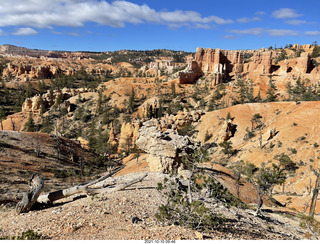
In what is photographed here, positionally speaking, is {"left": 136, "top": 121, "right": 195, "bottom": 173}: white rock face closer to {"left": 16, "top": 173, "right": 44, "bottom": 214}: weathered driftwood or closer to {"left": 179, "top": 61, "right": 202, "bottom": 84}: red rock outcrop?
{"left": 16, "top": 173, "right": 44, "bottom": 214}: weathered driftwood

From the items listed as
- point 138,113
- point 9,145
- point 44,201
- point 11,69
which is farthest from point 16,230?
point 11,69

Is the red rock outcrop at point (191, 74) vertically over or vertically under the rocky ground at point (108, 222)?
over

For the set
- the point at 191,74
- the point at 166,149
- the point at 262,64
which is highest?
the point at 262,64

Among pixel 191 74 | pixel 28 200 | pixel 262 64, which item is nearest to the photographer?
pixel 28 200

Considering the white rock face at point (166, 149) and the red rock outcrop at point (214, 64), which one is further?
the red rock outcrop at point (214, 64)

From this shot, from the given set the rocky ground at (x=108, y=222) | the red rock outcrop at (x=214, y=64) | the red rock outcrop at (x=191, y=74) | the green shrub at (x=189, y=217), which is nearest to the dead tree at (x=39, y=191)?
the rocky ground at (x=108, y=222)

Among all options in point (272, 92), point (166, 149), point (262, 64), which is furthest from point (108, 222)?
point (262, 64)

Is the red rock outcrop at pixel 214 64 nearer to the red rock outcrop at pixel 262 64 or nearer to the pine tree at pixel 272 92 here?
the red rock outcrop at pixel 262 64

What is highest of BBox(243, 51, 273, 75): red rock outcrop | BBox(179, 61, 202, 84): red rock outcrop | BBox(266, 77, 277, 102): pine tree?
BBox(243, 51, 273, 75): red rock outcrop

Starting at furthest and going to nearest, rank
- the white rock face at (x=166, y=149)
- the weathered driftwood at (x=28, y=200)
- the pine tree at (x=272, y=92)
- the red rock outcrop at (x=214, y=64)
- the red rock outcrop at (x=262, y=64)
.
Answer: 1. the red rock outcrop at (x=214, y=64)
2. the red rock outcrop at (x=262, y=64)
3. the pine tree at (x=272, y=92)
4. the white rock face at (x=166, y=149)
5. the weathered driftwood at (x=28, y=200)

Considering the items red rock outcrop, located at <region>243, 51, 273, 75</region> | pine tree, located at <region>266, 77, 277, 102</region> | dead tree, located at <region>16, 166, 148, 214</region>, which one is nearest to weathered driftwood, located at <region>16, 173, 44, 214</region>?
dead tree, located at <region>16, 166, 148, 214</region>

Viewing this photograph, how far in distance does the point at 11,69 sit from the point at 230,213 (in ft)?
490

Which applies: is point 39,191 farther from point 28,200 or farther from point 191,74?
point 191,74

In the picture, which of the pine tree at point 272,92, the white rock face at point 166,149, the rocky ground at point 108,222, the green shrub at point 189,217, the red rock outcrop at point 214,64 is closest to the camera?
the rocky ground at point 108,222
